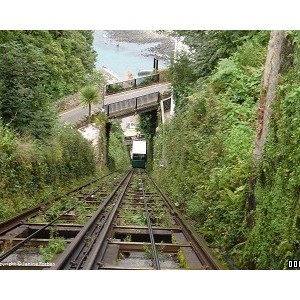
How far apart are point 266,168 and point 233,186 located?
45.1 inches

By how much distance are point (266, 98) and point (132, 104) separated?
750 centimetres

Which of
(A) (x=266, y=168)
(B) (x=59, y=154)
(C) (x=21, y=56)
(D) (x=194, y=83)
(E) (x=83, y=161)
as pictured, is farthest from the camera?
(E) (x=83, y=161)

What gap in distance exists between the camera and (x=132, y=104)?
512 inches

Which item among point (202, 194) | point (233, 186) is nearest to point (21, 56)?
point (202, 194)

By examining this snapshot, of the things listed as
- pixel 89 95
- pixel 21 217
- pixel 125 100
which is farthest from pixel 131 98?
pixel 21 217

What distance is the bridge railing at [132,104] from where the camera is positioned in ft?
39.5

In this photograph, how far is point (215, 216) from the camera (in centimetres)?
658

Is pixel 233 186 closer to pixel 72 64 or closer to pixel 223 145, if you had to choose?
pixel 223 145

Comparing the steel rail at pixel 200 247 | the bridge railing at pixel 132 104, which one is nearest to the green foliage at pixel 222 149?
the steel rail at pixel 200 247

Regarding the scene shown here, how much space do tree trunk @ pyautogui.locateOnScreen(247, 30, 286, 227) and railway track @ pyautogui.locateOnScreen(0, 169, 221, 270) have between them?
949mm

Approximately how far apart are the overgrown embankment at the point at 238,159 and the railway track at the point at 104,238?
0.42 m

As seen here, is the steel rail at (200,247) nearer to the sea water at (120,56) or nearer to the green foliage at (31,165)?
the sea water at (120,56)

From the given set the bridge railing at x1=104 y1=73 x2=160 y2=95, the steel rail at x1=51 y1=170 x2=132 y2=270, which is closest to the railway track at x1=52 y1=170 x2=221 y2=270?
the steel rail at x1=51 y1=170 x2=132 y2=270

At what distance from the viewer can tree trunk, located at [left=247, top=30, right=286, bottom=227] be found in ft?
18.2
